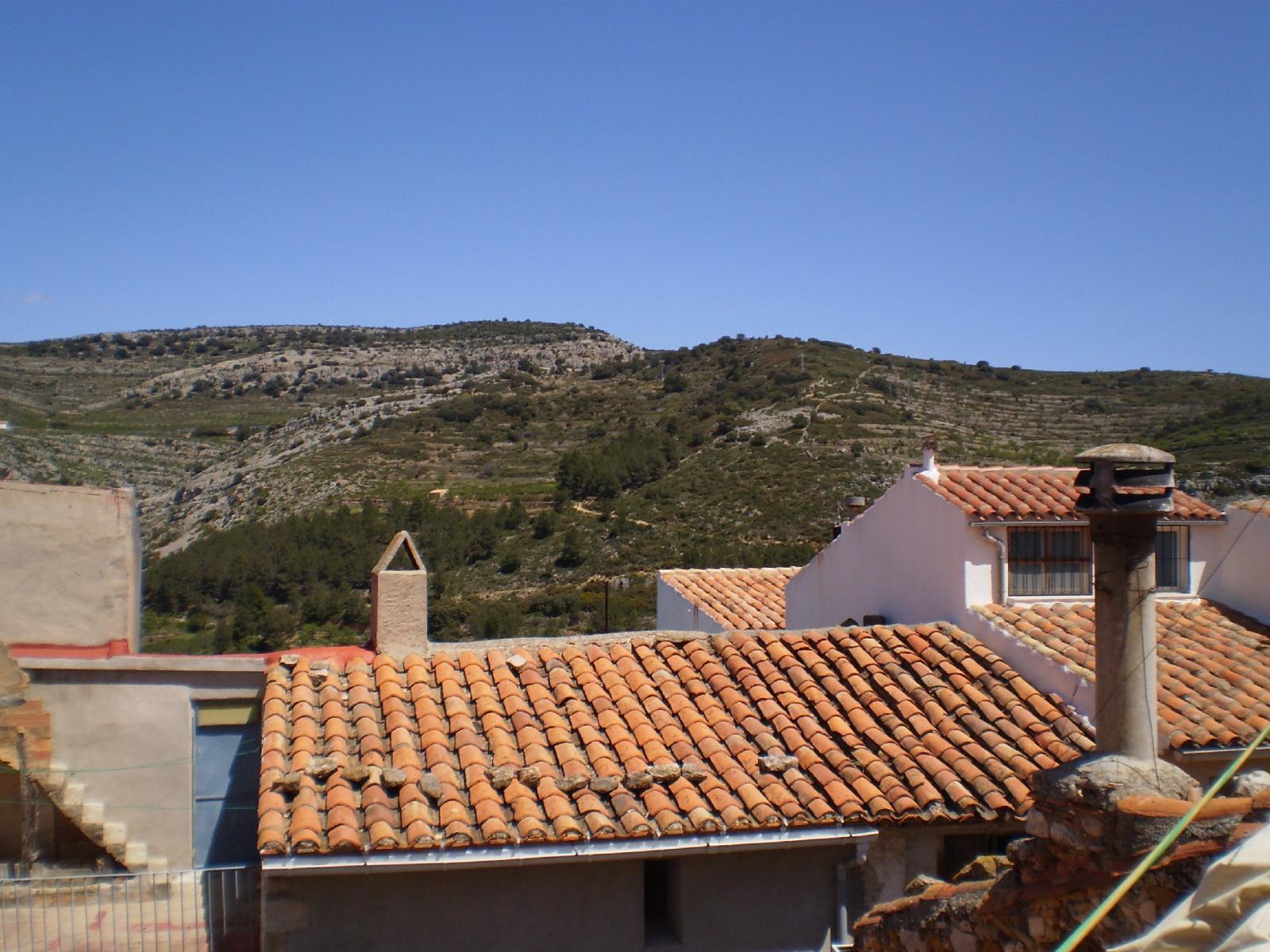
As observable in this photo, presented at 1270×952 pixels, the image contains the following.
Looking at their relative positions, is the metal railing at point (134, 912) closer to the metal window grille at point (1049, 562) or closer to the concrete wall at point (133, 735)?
the concrete wall at point (133, 735)

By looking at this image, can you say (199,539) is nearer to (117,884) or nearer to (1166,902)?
(117,884)

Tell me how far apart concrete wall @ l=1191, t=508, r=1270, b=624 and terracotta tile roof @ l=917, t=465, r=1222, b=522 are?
26 cm

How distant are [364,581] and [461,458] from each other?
1644 cm

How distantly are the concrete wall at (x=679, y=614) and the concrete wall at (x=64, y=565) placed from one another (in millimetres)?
9470

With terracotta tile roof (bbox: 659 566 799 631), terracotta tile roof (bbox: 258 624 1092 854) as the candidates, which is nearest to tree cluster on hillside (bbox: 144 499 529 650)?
terracotta tile roof (bbox: 659 566 799 631)

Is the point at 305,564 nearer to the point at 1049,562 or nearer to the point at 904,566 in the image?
the point at 904,566

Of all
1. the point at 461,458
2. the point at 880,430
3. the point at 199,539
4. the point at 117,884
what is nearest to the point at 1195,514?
the point at 117,884

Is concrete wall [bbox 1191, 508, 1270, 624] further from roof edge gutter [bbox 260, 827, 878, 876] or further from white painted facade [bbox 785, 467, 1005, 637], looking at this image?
roof edge gutter [bbox 260, 827, 878, 876]

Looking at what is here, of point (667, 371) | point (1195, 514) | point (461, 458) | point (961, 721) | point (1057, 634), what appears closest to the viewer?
point (961, 721)

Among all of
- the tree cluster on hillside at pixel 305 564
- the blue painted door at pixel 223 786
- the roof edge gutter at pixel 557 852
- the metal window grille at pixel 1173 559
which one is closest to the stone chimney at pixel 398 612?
the blue painted door at pixel 223 786

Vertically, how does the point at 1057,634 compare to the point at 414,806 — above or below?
above

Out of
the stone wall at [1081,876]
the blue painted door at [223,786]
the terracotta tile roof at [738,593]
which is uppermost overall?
the stone wall at [1081,876]

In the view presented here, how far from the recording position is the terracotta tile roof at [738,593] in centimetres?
1747

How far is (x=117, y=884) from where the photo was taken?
25.9ft
